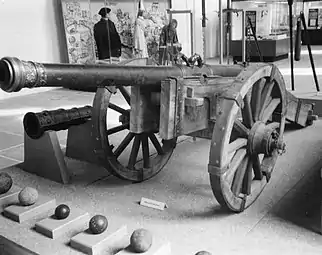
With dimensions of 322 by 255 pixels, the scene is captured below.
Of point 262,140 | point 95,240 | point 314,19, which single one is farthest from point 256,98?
point 314,19

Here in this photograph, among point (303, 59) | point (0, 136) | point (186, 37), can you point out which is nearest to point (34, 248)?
point (0, 136)

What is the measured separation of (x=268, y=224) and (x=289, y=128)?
221 cm

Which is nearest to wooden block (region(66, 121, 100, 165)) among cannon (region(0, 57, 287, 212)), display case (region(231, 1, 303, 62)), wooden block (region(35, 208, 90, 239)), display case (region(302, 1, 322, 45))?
cannon (region(0, 57, 287, 212))

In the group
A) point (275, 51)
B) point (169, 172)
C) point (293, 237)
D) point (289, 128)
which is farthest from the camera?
point (275, 51)

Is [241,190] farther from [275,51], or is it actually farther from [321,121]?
[275,51]

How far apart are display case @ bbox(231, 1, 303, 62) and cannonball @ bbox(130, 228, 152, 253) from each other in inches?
321

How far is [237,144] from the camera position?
254 centimetres

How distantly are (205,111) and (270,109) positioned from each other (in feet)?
1.76

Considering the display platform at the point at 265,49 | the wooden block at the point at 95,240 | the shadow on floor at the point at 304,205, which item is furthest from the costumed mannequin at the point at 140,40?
the wooden block at the point at 95,240

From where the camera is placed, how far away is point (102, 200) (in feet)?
9.37

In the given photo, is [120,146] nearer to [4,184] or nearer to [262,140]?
[4,184]

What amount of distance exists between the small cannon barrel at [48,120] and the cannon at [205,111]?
0.40 meters

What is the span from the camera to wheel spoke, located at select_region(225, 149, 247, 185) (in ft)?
7.97

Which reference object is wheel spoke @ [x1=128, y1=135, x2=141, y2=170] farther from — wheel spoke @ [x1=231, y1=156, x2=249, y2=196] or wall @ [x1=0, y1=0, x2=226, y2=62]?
wall @ [x1=0, y1=0, x2=226, y2=62]
